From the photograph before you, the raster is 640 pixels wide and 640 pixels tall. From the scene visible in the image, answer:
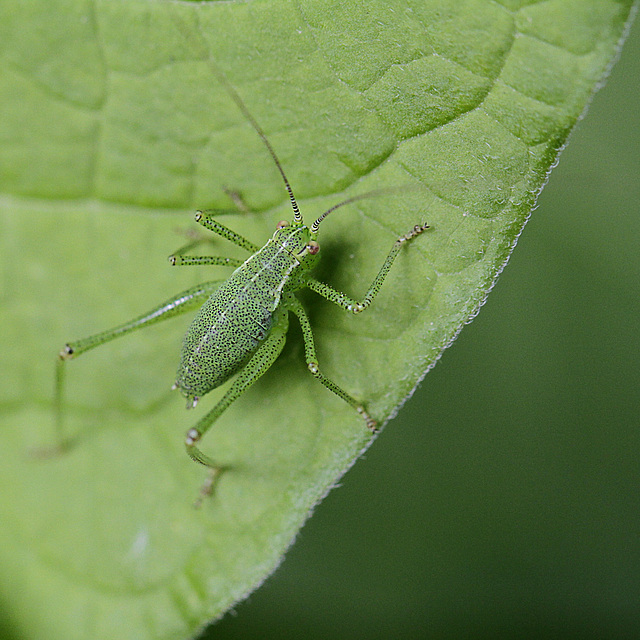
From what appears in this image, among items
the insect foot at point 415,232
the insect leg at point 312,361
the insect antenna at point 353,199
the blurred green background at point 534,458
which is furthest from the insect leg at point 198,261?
the blurred green background at point 534,458

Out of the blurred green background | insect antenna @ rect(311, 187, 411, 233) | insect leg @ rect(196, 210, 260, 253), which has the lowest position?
the blurred green background

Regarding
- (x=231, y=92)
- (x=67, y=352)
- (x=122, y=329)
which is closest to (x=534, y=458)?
(x=122, y=329)

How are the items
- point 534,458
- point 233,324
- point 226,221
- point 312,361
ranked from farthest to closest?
point 534,458 → point 226,221 → point 233,324 → point 312,361

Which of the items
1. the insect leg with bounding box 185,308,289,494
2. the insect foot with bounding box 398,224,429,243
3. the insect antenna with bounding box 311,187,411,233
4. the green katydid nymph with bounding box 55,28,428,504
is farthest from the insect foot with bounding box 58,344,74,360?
the insect foot with bounding box 398,224,429,243

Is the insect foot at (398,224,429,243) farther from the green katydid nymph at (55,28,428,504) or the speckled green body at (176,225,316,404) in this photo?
the speckled green body at (176,225,316,404)

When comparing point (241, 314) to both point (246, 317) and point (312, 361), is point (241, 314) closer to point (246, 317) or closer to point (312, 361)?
point (246, 317)
